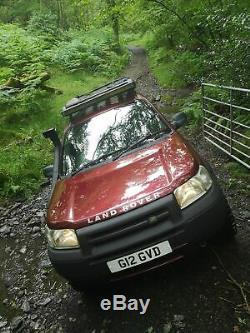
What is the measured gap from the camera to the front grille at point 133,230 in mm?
3258

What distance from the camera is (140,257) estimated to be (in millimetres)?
3285

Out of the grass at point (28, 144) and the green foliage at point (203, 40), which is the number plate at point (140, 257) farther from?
the grass at point (28, 144)

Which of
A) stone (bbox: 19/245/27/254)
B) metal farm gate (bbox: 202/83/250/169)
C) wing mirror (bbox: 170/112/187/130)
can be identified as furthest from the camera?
metal farm gate (bbox: 202/83/250/169)

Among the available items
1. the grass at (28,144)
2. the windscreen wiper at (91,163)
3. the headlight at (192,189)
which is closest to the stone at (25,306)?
the windscreen wiper at (91,163)

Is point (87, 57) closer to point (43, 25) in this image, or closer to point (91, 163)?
point (43, 25)

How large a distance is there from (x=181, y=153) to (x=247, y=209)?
1616 millimetres

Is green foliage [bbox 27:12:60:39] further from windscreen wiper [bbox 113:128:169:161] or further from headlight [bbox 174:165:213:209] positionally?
headlight [bbox 174:165:213:209]

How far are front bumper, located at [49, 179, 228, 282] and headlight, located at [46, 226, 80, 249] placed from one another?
0.06 meters

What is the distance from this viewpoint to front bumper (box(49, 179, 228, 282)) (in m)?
3.26

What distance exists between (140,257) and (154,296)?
2.33 ft

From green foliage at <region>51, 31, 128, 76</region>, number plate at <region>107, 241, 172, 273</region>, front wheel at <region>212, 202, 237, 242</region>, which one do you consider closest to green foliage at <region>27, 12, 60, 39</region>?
green foliage at <region>51, 31, 128, 76</region>

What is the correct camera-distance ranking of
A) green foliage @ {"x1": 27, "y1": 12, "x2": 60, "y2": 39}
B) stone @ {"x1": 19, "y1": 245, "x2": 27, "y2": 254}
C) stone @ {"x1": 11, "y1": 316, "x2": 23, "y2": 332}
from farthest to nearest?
1. green foliage @ {"x1": 27, "y1": 12, "x2": 60, "y2": 39}
2. stone @ {"x1": 19, "y1": 245, "x2": 27, "y2": 254}
3. stone @ {"x1": 11, "y1": 316, "x2": 23, "y2": 332}

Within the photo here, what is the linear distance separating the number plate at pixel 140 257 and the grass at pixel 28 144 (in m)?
4.27

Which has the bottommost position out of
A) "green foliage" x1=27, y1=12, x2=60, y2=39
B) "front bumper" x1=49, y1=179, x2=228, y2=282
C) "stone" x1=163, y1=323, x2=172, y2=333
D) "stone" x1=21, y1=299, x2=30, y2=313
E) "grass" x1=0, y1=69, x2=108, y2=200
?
"stone" x1=163, y1=323, x2=172, y2=333
